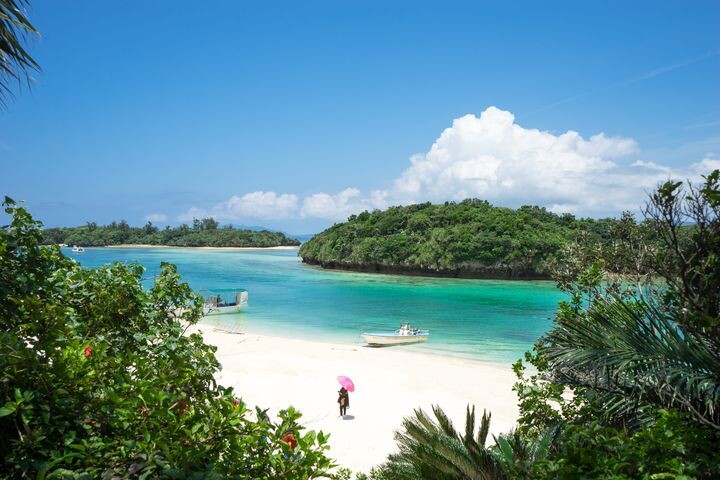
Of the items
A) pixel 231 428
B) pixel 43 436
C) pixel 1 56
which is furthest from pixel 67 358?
pixel 1 56

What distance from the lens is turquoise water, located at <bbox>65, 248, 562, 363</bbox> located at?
2738 cm

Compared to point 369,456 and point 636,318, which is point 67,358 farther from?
point 369,456

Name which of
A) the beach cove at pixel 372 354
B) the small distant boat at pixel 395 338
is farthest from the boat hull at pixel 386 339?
the beach cove at pixel 372 354

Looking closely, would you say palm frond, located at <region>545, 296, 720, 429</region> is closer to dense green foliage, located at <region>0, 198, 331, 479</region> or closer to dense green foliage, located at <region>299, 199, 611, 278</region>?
dense green foliage, located at <region>0, 198, 331, 479</region>

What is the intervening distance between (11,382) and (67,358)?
30cm

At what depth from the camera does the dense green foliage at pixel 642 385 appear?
2.83m

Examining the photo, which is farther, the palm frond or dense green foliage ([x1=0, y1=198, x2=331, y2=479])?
the palm frond

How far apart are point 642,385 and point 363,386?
1304 centimetres

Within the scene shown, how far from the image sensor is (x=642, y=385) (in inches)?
163

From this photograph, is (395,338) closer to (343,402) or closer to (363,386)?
(363,386)

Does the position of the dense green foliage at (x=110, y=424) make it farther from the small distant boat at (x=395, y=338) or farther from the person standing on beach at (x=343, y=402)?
the small distant boat at (x=395, y=338)

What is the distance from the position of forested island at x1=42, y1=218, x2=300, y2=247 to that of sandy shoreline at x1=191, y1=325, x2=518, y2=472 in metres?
135

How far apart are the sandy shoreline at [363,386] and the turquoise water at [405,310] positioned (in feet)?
12.6

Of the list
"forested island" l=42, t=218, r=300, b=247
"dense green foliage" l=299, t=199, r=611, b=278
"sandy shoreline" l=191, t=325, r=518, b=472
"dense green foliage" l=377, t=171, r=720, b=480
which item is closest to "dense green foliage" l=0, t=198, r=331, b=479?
"dense green foliage" l=377, t=171, r=720, b=480
